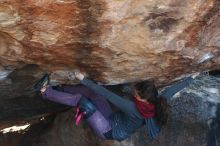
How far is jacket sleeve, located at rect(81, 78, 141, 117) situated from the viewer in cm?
357

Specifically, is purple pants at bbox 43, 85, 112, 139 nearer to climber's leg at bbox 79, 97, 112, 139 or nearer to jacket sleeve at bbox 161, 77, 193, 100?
climber's leg at bbox 79, 97, 112, 139

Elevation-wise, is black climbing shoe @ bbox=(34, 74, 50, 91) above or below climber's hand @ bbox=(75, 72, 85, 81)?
below

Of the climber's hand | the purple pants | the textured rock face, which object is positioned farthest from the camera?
the purple pants

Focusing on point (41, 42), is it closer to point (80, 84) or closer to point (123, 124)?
point (80, 84)

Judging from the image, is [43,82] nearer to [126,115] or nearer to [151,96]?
[126,115]

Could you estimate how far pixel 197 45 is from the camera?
11.0 ft

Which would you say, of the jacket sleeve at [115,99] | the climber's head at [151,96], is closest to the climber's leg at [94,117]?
the jacket sleeve at [115,99]

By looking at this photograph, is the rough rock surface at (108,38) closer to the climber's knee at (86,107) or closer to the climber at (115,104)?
the climber at (115,104)

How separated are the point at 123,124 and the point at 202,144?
118cm

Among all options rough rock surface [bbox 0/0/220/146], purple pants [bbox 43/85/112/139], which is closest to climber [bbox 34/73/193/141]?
purple pants [bbox 43/85/112/139]

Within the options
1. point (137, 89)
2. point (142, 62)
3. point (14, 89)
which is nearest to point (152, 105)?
point (137, 89)

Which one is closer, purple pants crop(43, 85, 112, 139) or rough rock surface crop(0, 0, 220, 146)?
rough rock surface crop(0, 0, 220, 146)

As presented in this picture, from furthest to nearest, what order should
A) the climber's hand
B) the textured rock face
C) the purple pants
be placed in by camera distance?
the purple pants
the climber's hand
the textured rock face

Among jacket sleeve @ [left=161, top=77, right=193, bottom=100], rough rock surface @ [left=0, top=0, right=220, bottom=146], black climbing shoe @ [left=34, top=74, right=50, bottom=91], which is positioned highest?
rough rock surface @ [left=0, top=0, right=220, bottom=146]
